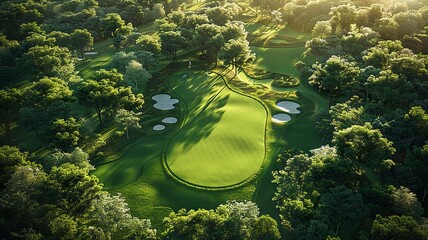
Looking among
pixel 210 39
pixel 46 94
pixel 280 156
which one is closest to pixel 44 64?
pixel 46 94

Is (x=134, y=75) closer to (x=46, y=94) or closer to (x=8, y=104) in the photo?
(x=46, y=94)

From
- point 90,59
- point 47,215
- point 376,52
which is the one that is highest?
point 376,52

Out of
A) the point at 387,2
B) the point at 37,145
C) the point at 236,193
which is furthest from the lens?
the point at 387,2

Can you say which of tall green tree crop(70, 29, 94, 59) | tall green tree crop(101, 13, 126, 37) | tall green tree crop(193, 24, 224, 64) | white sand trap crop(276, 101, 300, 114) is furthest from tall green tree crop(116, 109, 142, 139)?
tall green tree crop(101, 13, 126, 37)

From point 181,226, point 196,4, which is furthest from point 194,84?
point 196,4

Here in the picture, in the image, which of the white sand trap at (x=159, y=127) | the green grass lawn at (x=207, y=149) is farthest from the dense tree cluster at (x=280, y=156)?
the white sand trap at (x=159, y=127)

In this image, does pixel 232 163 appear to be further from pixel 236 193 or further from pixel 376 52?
pixel 376 52
